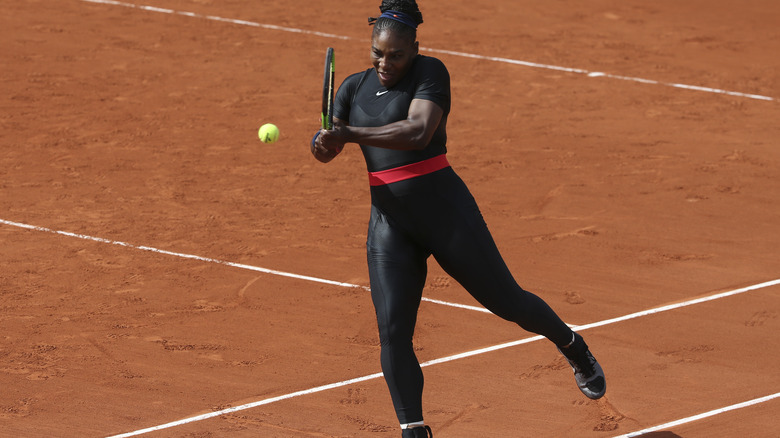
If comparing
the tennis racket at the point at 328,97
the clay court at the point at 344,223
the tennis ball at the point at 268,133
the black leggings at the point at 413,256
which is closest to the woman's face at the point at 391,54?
the tennis racket at the point at 328,97

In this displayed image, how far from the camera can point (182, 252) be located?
10453 mm

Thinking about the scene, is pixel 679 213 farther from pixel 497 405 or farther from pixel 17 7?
pixel 17 7

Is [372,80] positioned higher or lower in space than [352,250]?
higher

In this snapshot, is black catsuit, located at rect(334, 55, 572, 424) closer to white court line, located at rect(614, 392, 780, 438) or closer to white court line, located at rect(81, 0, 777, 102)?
white court line, located at rect(614, 392, 780, 438)

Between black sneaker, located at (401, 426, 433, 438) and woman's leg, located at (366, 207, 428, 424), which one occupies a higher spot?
woman's leg, located at (366, 207, 428, 424)

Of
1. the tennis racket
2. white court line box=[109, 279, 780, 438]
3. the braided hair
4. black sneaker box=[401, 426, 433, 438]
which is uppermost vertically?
the braided hair

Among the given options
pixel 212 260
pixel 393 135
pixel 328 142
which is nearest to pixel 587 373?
pixel 393 135

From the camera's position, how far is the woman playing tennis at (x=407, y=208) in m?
6.05

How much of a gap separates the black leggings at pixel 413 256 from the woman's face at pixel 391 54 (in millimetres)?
559

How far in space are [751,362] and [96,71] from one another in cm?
1094

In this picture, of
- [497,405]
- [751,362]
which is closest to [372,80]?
[497,405]

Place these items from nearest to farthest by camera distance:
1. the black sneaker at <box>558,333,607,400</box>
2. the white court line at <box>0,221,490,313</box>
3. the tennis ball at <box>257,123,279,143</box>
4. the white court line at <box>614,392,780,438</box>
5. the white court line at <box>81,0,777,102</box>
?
the black sneaker at <box>558,333,607,400</box>
the white court line at <box>614,392,780,438</box>
the tennis ball at <box>257,123,279,143</box>
the white court line at <box>0,221,490,313</box>
the white court line at <box>81,0,777,102</box>

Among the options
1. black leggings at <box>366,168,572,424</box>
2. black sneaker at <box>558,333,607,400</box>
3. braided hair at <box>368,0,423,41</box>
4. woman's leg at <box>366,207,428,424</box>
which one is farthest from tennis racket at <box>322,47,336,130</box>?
black sneaker at <box>558,333,607,400</box>

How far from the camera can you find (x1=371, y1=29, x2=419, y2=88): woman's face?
5988 millimetres
